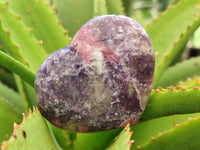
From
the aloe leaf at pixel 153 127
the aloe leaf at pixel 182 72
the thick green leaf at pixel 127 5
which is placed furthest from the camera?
the thick green leaf at pixel 127 5

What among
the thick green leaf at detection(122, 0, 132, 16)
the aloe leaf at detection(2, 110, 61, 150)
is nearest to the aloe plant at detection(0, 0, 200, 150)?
the aloe leaf at detection(2, 110, 61, 150)

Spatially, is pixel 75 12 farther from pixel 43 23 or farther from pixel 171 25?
pixel 171 25

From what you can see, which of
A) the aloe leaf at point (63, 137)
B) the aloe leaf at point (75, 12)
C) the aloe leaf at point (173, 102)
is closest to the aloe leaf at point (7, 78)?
the aloe leaf at point (75, 12)

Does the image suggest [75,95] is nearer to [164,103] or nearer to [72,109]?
[72,109]

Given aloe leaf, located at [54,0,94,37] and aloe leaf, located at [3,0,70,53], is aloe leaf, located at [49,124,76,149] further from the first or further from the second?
aloe leaf, located at [54,0,94,37]

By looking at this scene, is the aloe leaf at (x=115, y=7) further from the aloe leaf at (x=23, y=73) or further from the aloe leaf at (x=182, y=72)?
the aloe leaf at (x=23, y=73)

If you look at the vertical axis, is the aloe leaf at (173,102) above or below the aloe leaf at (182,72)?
above

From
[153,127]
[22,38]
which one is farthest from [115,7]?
[153,127]
